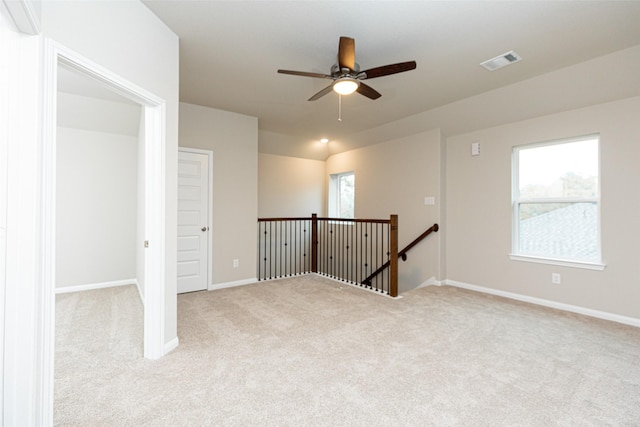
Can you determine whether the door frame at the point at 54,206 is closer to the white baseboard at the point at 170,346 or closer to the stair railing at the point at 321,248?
the white baseboard at the point at 170,346

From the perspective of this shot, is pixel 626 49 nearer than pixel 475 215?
Yes

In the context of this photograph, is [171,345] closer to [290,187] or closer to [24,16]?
[24,16]

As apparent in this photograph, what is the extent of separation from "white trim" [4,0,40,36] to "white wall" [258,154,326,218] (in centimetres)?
445

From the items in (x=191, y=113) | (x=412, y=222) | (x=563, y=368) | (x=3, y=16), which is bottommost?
(x=563, y=368)

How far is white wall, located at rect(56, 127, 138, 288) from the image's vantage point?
416 centimetres

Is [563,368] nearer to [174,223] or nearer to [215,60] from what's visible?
[174,223]

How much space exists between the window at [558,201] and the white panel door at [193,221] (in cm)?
430

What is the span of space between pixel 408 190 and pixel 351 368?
3510 millimetres

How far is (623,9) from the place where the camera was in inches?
84.5

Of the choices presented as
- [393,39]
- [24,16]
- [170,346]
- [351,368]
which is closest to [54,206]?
[24,16]

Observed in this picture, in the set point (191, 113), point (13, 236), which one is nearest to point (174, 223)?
point (13, 236)

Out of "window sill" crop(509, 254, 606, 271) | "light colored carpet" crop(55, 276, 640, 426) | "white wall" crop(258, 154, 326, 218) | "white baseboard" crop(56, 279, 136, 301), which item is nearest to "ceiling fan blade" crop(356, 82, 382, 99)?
"light colored carpet" crop(55, 276, 640, 426)

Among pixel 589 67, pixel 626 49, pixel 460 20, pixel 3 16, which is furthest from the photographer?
pixel 589 67

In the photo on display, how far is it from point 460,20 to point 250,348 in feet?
10.3
